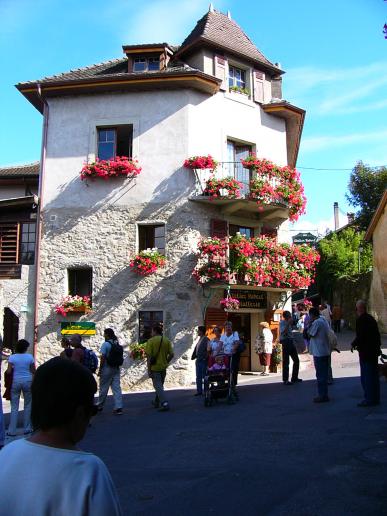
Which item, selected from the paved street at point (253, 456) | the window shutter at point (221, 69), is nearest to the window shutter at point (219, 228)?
the window shutter at point (221, 69)

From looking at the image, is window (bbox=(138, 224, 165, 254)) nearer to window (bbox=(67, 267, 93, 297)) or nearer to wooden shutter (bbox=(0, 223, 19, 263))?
window (bbox=(67, 267, 93, 297))

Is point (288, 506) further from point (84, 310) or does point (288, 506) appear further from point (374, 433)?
point (84, 310)

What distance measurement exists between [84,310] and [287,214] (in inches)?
315

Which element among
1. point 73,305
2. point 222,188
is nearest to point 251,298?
point 222,188

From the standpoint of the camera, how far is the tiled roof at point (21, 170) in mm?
21250

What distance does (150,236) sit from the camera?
18.6 metres

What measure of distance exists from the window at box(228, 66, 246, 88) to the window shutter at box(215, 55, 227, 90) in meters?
0.45

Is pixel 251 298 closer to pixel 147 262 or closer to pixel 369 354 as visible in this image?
pixel 147 262

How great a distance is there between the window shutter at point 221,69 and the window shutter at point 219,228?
4.83m

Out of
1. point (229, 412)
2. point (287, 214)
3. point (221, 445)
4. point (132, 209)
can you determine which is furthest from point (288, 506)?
point (287, 214)

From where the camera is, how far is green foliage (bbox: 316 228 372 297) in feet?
143

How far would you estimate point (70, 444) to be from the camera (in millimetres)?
1989

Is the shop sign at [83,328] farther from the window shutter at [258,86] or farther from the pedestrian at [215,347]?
the window shutter at [258,86]

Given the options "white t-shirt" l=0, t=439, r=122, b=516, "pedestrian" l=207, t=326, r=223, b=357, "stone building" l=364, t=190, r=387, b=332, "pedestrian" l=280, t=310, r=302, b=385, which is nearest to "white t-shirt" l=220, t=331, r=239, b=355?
"pedestrian" l=207, t=326, r=223, b=357
